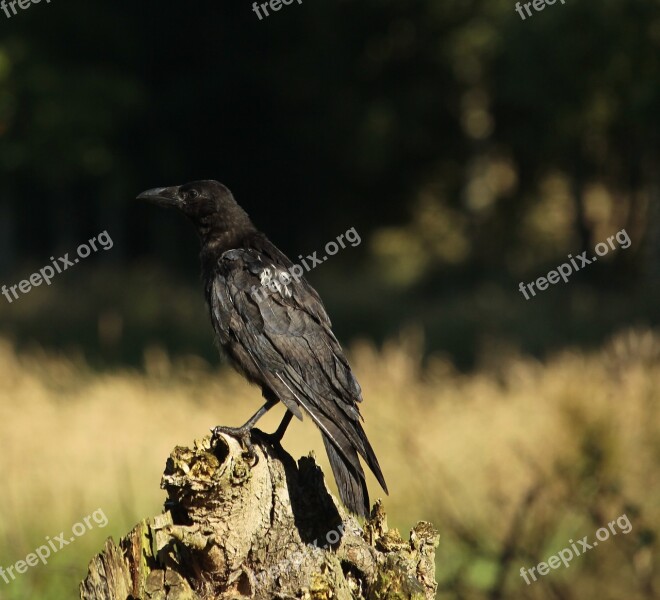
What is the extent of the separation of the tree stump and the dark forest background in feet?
29.9

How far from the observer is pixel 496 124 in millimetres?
24844

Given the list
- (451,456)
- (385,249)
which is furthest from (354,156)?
(451,456)

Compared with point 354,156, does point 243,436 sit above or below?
above

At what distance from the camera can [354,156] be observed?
24.3m

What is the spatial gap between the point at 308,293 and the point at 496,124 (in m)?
20.8

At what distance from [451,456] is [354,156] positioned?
1670 cm

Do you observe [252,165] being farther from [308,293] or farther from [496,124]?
[308,293]

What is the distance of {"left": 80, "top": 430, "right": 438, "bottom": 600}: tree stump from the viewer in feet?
11.6

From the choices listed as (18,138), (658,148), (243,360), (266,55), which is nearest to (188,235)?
(266,55)
